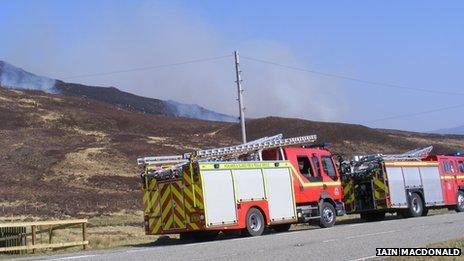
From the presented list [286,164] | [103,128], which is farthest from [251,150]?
[103,128]

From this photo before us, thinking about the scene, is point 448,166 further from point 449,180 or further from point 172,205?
point 172,205

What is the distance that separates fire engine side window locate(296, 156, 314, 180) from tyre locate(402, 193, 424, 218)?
636 cm

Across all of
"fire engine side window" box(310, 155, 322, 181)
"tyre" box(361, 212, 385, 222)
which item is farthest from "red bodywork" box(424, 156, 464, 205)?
"fire engine side window" box(310, 155, 322, 181)

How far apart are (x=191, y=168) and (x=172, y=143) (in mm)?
43533

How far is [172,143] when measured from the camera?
208 ft

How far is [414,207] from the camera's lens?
28547mm

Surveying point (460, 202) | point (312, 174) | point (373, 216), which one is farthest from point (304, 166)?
point (460, 202)

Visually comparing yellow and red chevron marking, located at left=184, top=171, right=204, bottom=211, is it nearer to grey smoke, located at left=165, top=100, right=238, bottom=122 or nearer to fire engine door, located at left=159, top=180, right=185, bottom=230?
fire engine door, located at left=159, top=180, right=185, bottom=230

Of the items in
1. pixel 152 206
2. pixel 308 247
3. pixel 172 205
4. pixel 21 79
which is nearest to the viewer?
pixel 308 247

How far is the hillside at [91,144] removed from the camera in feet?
141

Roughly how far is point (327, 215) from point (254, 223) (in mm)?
3724

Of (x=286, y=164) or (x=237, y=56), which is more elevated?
(x=237, y=56)

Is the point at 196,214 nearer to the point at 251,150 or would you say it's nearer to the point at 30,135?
the point at 251,150

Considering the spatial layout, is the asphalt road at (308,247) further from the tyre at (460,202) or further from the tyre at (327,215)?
the tyre at (460,202)
